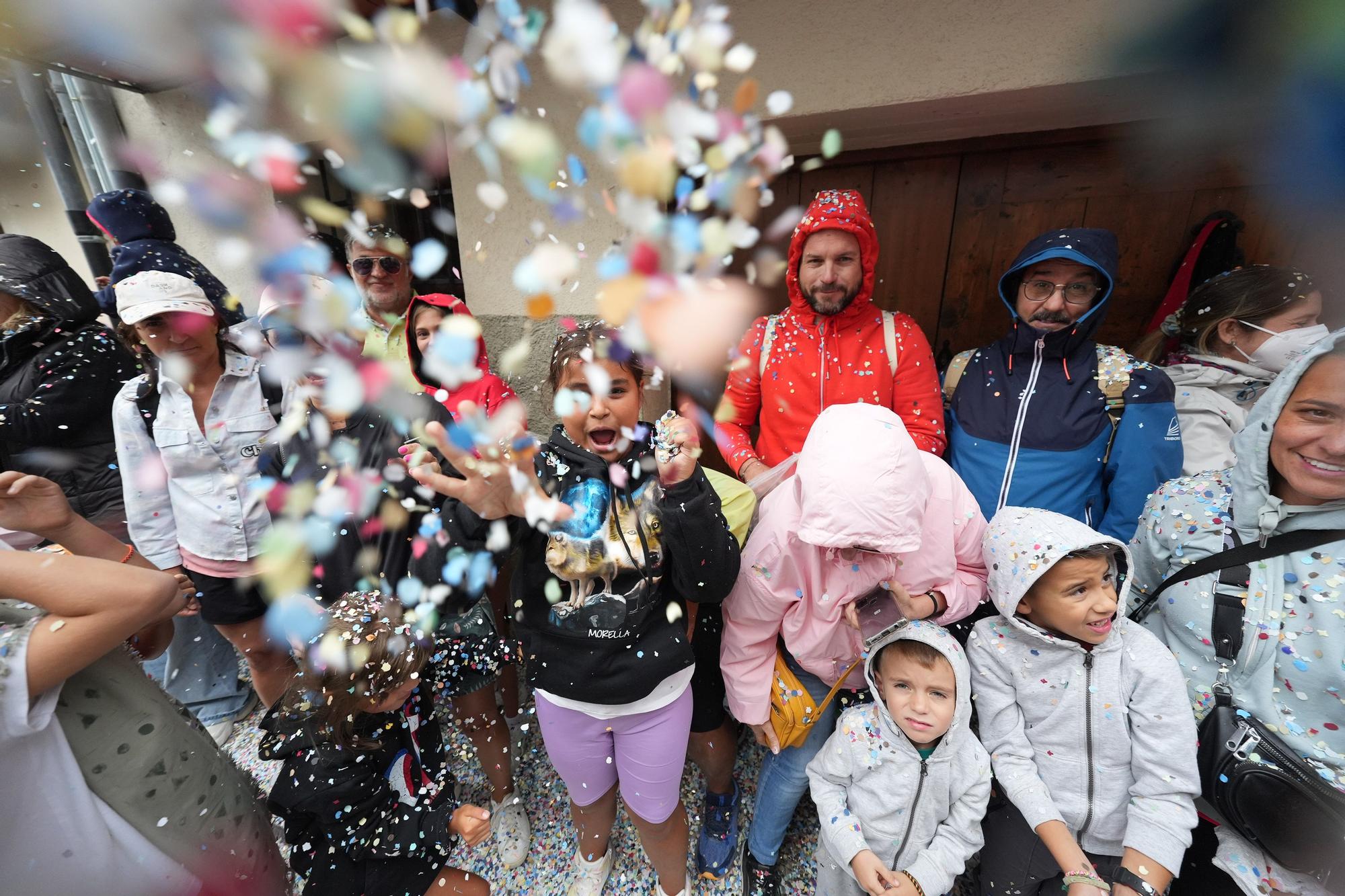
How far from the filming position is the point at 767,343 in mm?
1873

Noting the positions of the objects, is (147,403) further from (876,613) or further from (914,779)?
(914,779)

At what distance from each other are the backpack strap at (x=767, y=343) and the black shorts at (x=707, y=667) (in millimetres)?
895

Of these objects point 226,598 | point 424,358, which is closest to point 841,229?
point 424,358

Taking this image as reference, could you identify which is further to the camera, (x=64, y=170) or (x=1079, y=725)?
(x=64, y=170)

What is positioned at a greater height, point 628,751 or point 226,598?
point 226,598

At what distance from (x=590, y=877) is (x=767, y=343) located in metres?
1.90

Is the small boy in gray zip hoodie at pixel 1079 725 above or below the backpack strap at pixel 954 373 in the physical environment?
below

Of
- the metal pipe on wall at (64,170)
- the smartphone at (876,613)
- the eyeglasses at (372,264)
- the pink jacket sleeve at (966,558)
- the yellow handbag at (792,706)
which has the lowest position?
the yellow handbag at (792,706)

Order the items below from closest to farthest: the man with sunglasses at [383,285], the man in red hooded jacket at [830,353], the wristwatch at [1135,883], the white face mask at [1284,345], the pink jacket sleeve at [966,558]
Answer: the wristwatch at [1135,883] < the pink jacket sleeve at [966,558] < the white face mask at [1284,345] < the man in red hooded jacket at [830,353] < the man with sunglasses at [383,285]

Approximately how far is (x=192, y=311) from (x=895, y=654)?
7.52ft

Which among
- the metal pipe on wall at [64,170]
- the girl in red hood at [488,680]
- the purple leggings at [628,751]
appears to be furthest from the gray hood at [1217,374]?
the metal pipe on wall at [64,170]

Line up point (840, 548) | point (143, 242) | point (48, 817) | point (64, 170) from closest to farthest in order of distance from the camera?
point (48, 817), point (840, 548), point (143, 242), point (64, 170)

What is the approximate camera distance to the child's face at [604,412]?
115 cm

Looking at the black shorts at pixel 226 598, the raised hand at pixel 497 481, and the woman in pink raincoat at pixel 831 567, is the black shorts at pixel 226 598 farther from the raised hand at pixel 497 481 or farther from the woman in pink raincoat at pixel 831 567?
the woman in pink raincoat at pixel 831 567
